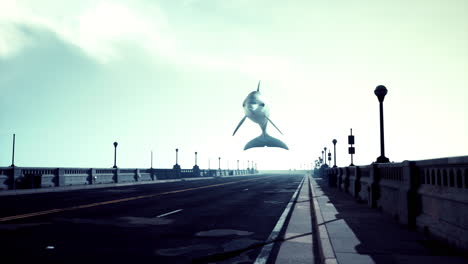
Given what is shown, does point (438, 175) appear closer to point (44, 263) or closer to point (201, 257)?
point (201, 257)

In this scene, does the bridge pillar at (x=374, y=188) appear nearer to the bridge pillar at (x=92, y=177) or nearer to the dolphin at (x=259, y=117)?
the bridge pillar at (x=92, y=177)

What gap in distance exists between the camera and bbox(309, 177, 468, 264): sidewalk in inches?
266

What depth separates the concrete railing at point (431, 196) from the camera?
716cm

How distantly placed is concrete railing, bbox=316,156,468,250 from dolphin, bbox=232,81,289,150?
520 ft

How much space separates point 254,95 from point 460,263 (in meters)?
166

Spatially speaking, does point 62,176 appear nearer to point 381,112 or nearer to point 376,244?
point 381,112

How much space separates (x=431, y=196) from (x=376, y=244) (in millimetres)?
1751

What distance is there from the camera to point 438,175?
8500 mm

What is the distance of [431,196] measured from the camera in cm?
873

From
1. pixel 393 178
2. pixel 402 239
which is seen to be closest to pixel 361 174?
pixel 393 178

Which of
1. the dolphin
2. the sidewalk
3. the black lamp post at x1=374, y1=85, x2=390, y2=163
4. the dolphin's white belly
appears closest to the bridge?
the sidewalk

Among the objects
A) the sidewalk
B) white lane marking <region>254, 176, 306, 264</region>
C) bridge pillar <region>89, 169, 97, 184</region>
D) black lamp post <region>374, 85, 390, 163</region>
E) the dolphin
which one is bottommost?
white lane marking <region>254, 176, 306, 264</region>

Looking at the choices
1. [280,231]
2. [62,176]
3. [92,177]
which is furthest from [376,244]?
[92,177]

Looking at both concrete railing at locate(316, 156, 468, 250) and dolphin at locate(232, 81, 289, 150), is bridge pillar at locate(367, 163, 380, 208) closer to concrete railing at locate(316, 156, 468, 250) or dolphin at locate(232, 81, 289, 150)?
concrete railing at locate(316, 156, 468, 250)
